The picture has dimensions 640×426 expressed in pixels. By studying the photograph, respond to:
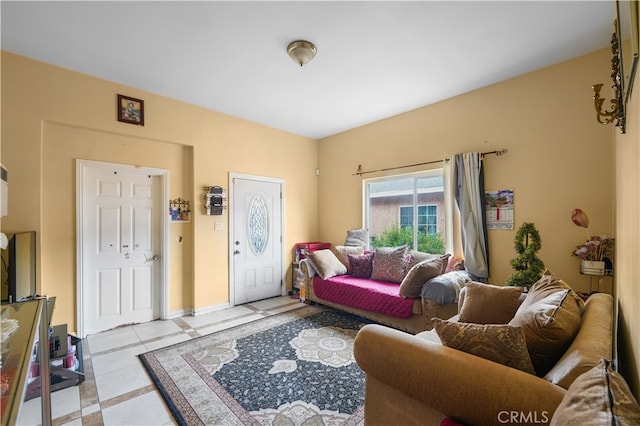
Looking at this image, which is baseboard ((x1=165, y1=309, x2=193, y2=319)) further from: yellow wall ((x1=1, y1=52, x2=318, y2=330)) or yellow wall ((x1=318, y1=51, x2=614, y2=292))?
yellow wall ((x1=318, y1=51, x2=614, y2=292))

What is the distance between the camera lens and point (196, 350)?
281cm

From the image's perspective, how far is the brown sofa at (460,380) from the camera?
3.29 ft

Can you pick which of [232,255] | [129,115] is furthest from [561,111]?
[129,115]

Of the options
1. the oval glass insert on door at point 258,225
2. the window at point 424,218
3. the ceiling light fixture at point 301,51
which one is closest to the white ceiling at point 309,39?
the ceiling light fixture at point 301,51

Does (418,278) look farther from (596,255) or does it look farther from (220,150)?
(220,150)

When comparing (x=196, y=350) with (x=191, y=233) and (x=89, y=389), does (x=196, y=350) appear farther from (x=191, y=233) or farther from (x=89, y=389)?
(x=191, y=233)

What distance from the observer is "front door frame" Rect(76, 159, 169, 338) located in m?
3.11

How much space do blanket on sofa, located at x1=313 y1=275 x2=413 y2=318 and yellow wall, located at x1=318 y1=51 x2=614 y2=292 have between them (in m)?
1.20

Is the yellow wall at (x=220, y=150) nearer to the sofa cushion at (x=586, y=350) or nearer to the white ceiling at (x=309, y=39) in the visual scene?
the white ceiling at (x=309, y=39)

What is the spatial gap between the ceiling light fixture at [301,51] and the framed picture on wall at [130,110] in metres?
2.07

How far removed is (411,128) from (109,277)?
4.37m

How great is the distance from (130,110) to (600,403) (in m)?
4.31

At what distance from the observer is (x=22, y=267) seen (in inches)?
97.6

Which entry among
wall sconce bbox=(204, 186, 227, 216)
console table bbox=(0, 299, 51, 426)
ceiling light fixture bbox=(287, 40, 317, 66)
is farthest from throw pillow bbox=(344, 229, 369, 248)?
console table bbox=(0, 299, 51, 426)
